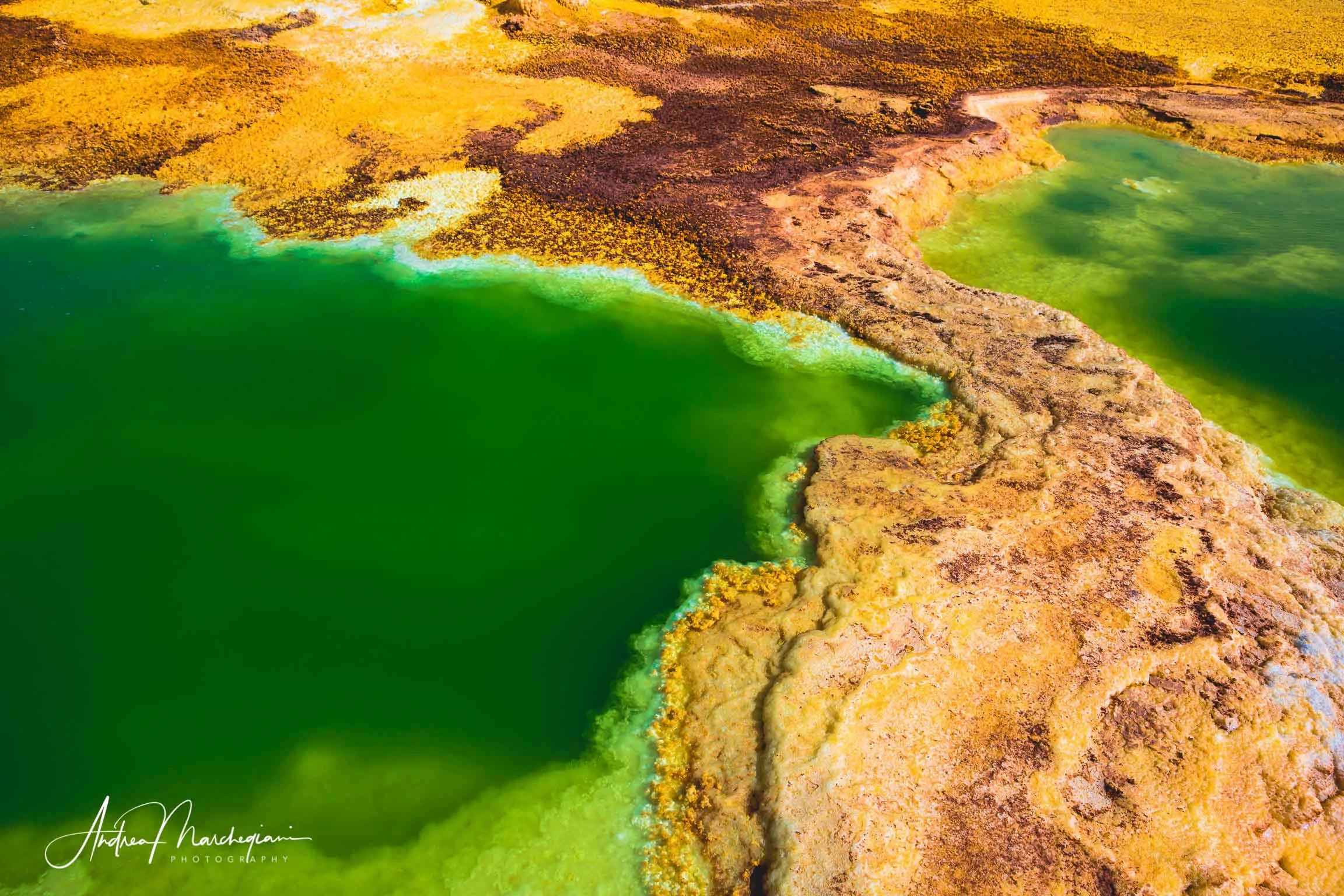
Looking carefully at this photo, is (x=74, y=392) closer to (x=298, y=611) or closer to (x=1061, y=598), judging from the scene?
(x=298, y=611)

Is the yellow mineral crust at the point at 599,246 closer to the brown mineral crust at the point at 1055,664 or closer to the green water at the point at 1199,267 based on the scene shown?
the brown mineral crust at the point at 1055,664

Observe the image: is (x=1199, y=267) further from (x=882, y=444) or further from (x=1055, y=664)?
(x=1055, y=664)

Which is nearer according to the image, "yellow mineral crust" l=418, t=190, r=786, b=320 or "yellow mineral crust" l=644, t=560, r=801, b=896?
"yellow mineral crust" l=644, t=560, r=801, b=896

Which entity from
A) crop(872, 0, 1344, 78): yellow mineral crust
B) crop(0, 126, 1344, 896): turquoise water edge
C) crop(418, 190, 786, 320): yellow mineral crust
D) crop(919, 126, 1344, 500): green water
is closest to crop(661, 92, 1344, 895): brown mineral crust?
crop(0, 126, 1344, 896): turquoise water edge

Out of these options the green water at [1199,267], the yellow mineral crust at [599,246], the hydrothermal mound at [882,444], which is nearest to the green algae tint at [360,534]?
the yellow mineral crust at [599,246]

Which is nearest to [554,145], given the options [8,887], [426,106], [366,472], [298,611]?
[426,106]

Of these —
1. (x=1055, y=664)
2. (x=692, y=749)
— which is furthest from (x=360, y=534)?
(x=1055, y=664)

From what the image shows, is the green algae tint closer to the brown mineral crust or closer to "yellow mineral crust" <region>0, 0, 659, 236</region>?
the brown mineral crust
